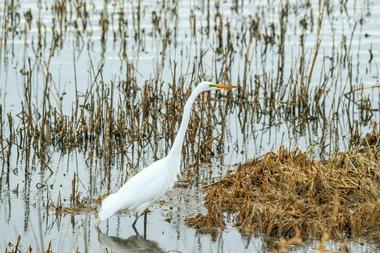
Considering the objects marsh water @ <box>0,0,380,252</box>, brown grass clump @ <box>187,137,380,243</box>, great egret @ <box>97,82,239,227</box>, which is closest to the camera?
brown grass clump @ <box>187,137,380,243</box>

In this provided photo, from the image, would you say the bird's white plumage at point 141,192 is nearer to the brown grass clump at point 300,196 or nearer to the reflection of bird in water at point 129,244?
the reflection of bird in water at point 129,244

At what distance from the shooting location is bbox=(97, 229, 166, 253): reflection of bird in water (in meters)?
6.51

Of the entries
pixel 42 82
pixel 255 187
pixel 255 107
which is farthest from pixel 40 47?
pixel 255 187

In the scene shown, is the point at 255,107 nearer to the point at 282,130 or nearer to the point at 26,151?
the point at 282,130

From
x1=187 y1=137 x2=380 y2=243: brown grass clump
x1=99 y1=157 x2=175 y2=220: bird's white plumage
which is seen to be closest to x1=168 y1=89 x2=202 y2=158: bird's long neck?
x1=99 y1=157 x2=175 y2=220: bird's white plumage

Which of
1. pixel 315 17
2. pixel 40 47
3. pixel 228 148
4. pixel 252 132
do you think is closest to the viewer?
pixel 228 148

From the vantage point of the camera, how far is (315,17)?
14.5 metres

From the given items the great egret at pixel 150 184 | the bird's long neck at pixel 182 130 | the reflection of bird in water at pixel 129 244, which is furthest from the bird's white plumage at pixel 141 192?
the reflection of bird in water at pixel 129 244

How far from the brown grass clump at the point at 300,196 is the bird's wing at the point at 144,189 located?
381mm

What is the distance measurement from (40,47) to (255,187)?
6093mm

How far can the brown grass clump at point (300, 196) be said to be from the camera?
6453 mm

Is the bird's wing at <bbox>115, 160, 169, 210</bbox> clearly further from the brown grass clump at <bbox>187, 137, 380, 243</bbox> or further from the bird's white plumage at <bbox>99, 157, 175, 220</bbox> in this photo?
the brown grass clump at <bbox>187, 137, 380, 243</bbox>

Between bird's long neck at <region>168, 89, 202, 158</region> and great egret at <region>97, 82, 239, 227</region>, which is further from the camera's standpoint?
bird's long neck at <region>168, 89, 202, 158</region>

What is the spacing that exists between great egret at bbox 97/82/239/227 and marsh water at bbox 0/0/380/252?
0.85 ft
